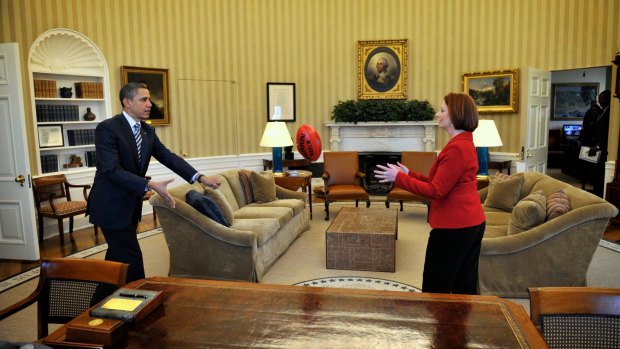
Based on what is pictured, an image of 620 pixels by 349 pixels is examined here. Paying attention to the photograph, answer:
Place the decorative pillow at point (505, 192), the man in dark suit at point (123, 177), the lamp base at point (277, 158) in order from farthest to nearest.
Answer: the lamp base at point (277, 158), the decorative pillow at point (505, 192), the man in dark suit at point (123, 177)

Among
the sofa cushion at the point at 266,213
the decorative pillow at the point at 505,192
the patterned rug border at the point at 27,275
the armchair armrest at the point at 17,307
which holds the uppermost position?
the armchair armrest at the point at 17,307

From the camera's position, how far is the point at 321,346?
1.45 metres

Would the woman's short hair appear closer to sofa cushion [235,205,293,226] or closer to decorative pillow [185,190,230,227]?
decorative pillow [185,190,230,227]

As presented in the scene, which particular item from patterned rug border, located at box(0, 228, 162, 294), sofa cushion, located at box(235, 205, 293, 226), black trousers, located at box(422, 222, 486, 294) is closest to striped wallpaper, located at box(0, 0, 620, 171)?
patterned rug border, located at box(0, 228, 162, 294)

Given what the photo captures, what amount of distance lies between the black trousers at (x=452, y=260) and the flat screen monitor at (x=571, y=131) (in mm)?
11438

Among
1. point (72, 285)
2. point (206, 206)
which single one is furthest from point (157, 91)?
point (72, 285)

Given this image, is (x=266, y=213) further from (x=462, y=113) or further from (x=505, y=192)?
(x=462, y=113)

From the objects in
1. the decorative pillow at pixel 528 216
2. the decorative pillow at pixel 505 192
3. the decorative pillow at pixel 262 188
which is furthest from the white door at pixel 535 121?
the decorative pillow at pixel 262 188

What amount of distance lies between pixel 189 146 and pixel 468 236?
6375 millimetres

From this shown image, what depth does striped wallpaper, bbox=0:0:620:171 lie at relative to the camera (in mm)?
7223

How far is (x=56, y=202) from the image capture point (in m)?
6.13

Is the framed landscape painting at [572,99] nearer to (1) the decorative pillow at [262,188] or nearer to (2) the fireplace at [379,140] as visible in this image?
(2) the fireplace at [379,140]

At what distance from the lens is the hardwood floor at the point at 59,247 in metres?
4.74

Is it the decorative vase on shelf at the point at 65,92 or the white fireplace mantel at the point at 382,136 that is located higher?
the decorative vase on shelf at the point at 65,92
